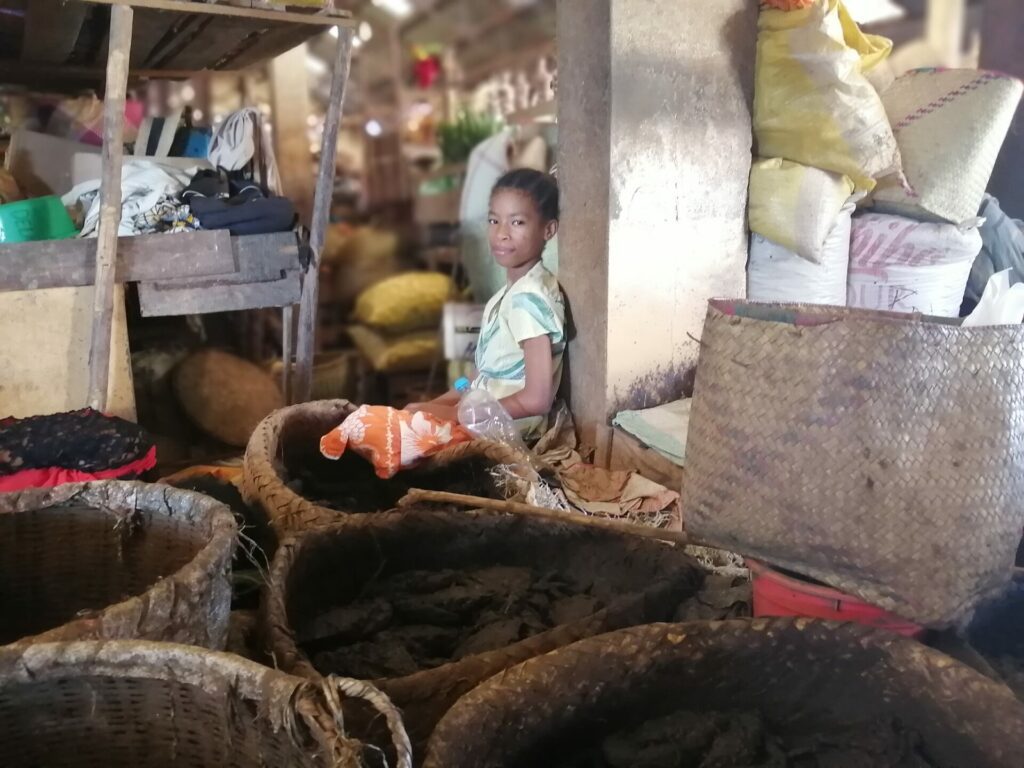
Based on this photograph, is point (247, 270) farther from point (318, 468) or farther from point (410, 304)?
point (410, 304)

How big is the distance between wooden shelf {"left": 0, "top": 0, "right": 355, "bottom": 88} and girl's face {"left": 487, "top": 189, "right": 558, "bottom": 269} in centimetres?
106

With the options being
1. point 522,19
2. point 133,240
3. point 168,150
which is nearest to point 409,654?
point 133,240

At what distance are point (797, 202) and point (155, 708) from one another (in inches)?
96.3

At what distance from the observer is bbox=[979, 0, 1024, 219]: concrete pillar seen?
144 inches

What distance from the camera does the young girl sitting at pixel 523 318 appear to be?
284 cm

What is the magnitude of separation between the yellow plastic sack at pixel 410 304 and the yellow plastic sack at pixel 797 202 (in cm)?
299

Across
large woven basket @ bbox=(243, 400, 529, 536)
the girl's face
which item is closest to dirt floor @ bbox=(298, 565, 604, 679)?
large woven basket @ bbox=(243, 400, 529, 536)

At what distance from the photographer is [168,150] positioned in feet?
12.8

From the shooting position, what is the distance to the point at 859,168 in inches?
110

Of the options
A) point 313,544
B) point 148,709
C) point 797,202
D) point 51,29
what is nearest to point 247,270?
point 51,29

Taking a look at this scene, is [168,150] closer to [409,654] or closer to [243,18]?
[243,18]

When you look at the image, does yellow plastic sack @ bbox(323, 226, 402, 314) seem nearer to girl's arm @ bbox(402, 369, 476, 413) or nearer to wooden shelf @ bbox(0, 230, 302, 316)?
wooden shelf @ bbox(0, 230, 302, 316)

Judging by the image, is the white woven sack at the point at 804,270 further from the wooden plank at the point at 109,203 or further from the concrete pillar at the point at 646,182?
the wooden plank at the point at 109,203

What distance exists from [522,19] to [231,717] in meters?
11.0
